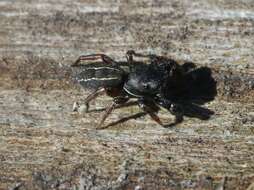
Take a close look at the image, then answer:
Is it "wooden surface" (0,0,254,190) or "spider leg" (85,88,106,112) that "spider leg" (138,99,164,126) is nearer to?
"wooden surface" (0,0,254,190)

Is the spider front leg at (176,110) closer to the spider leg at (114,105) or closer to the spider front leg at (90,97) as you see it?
the spider leg at (114,105)

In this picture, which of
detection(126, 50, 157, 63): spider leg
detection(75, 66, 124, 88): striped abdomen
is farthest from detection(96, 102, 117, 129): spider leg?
detection(126, 50, 157, 63): spider leg

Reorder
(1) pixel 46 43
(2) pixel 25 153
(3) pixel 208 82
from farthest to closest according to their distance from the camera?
(1) pixel 46 43, (3) pixel 208 82, (2) pixel 25 153

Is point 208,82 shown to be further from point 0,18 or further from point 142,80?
point 0,18

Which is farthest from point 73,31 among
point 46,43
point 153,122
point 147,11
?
point 153,122

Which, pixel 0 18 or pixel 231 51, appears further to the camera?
pixel 0 18

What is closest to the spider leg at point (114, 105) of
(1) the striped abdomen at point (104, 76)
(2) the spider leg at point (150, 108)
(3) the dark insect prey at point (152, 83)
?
(3) the dark insect prey at point (152, 83)

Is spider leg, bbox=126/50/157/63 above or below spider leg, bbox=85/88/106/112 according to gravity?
above
